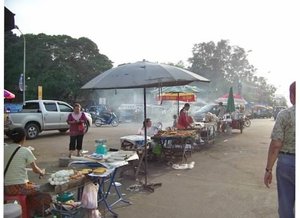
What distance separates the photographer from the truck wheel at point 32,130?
49.5 ft

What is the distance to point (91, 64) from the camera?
35.0 meters

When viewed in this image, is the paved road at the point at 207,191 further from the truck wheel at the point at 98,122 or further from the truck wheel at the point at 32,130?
the truck wheel at the point at 98,122

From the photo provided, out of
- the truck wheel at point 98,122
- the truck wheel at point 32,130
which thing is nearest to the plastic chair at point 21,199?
the truck wheel at point 32,130

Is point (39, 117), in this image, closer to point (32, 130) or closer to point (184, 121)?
point (32, 130)

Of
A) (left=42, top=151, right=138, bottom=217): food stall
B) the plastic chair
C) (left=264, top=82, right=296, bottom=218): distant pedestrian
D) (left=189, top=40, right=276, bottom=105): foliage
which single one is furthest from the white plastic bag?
(left=189, top=40, right=276, bottom=105): foliage

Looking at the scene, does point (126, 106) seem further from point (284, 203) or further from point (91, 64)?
point (284, 203)

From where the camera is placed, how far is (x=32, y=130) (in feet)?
50.3

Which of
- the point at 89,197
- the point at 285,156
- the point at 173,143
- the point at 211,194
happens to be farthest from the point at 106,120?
the point at 285,156

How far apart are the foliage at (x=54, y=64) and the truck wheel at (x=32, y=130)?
17723mm

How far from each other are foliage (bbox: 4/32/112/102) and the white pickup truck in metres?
17.1

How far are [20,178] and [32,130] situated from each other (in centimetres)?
1185

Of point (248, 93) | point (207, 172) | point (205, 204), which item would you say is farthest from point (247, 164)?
point (248, 93)

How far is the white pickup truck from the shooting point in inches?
583

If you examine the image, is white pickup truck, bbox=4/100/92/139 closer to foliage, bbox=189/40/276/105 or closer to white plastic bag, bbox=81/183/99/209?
white plastic bag, bbox=81/183/99/209
